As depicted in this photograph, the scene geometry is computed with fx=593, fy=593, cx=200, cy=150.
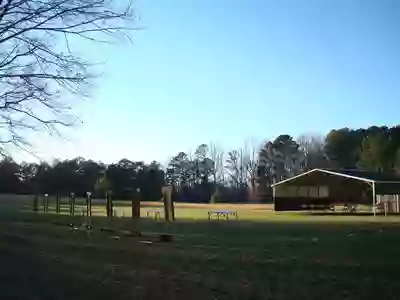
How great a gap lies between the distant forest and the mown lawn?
51.6m

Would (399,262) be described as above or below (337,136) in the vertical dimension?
below

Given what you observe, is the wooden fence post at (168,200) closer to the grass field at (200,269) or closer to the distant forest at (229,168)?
the grass field at (200,269)

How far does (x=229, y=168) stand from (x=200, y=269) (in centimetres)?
9572

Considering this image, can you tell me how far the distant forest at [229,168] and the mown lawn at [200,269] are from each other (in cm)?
5162

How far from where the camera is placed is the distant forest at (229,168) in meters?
76.6

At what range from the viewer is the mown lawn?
812cm

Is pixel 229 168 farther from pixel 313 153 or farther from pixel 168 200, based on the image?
pixel 168 200

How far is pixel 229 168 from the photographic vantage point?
10612 cm

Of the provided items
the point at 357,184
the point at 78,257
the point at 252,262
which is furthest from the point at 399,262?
the point at 357,184

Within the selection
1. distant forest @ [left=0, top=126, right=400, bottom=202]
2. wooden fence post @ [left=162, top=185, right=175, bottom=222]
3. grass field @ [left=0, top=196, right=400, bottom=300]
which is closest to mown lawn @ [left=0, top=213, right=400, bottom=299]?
grass field @ [left=0, top=196, right=400, bottom=300]

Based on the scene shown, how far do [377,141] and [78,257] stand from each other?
2732 inches

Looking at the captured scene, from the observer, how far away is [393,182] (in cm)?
4212

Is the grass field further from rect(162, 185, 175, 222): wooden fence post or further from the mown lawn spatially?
rect(162, 185, 175, 222): wooden fence post

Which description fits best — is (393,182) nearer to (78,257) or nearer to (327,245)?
(327,245)
